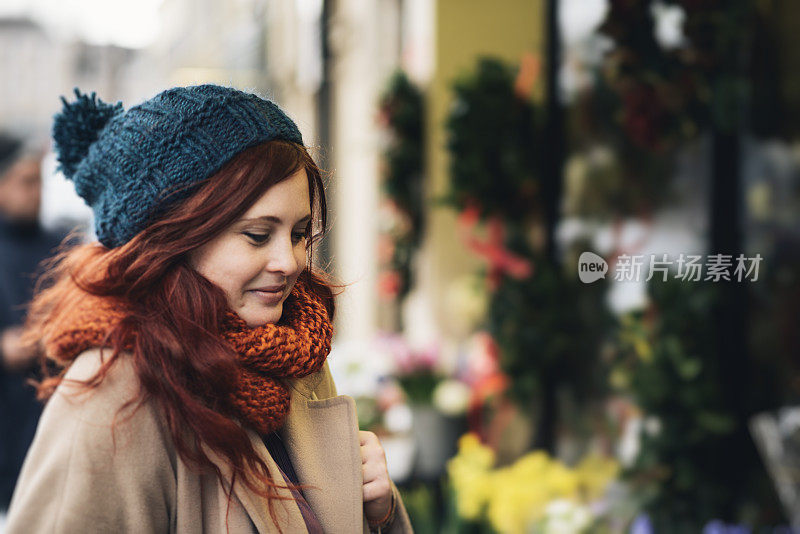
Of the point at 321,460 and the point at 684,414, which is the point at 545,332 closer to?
the point at 684,414

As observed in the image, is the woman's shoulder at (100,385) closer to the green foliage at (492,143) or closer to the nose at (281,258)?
the nose at (281,258)

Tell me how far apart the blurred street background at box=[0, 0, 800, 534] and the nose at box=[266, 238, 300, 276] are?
0.75 ft

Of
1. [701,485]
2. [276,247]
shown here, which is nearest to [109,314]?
[276,247]

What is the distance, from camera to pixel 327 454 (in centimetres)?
109

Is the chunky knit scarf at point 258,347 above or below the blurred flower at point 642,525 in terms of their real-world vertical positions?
above

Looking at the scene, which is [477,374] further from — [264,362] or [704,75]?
[264,362]

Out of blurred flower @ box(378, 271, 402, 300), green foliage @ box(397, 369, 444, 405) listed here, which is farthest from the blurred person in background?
blurred flower @ box(378, 271, 402, 300)

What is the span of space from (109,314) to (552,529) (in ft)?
5.74

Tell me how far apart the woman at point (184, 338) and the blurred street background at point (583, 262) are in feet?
0.42

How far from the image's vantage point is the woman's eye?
0.96 m

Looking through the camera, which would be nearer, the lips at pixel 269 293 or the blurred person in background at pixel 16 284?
the lips at pixel 269 293

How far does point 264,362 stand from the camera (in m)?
0.98

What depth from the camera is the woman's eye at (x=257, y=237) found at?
37.9 inches

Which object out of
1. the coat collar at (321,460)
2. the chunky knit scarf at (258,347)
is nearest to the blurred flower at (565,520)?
the coat collar at (321,460)
